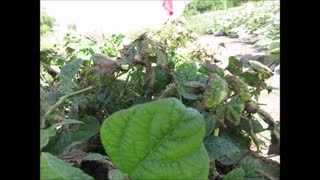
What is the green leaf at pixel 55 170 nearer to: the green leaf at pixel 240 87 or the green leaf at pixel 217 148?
the green leaf at pixel 217 148

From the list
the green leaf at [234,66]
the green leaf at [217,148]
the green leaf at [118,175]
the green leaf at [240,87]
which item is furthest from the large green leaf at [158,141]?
the green leaf at [234,66]

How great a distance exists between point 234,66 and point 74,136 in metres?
0.30

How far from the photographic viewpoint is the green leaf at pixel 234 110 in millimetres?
553

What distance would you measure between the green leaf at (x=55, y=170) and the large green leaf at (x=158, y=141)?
36mm

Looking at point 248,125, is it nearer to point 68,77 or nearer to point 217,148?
point 217,148

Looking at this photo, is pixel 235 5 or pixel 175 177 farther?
pixel 235 5

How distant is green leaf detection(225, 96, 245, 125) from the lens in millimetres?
553

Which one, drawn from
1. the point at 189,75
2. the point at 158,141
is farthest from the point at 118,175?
the point at 189,75

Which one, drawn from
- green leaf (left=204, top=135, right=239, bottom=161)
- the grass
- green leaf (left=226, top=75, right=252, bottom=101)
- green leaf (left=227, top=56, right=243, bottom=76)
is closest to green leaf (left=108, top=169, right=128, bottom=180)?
green leaf (left=204, top=135, right=239, bottom=161)
